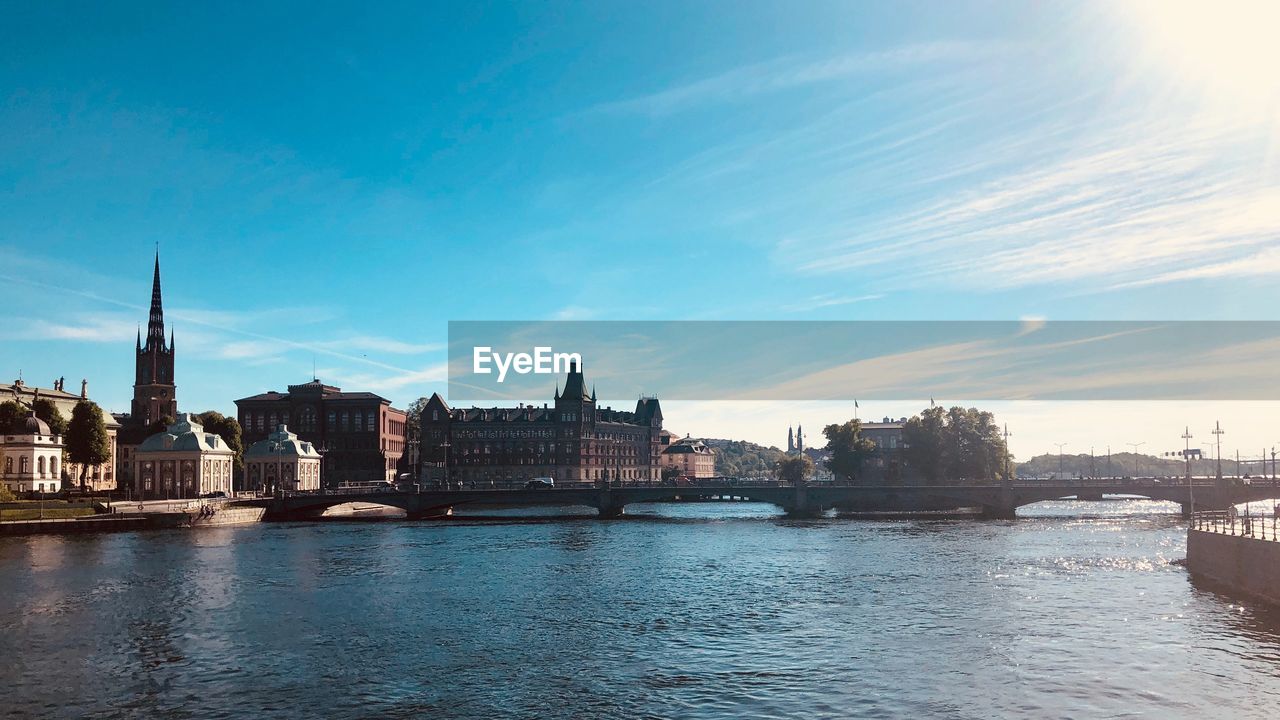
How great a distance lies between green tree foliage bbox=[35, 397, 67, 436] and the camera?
169 meters

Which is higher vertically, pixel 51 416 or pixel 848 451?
pixel 51 416

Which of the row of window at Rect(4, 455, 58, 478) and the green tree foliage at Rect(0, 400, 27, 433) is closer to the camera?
the row of window at Rect(4, 455, 58, 478)

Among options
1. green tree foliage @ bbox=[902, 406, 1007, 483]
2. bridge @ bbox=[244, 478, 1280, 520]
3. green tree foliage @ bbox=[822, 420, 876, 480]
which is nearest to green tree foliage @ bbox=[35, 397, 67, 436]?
bridge @ bbox=[244, 478, 1280, 520]

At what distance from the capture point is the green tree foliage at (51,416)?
555 feet

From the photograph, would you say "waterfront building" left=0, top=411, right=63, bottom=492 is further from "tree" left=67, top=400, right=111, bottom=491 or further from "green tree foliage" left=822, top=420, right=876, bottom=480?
"green tree foliage" left=822, top=420, right=876, bottom=480

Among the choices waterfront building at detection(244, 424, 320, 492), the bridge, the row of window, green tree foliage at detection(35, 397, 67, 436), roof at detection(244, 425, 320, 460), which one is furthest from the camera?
roof at detection(244, 425, 320, 460)

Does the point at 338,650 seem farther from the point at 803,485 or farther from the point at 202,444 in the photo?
the point at 202,444

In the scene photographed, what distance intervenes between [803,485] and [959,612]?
9493 centimetres

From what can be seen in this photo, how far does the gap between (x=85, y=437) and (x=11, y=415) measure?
15.2m

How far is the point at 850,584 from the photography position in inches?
2453

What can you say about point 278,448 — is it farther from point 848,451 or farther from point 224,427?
point 848,451

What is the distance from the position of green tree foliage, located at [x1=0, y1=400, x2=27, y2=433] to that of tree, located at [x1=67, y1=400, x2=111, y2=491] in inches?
287

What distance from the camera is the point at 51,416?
6683 inches

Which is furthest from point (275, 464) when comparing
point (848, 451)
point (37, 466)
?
point (848, 451)
